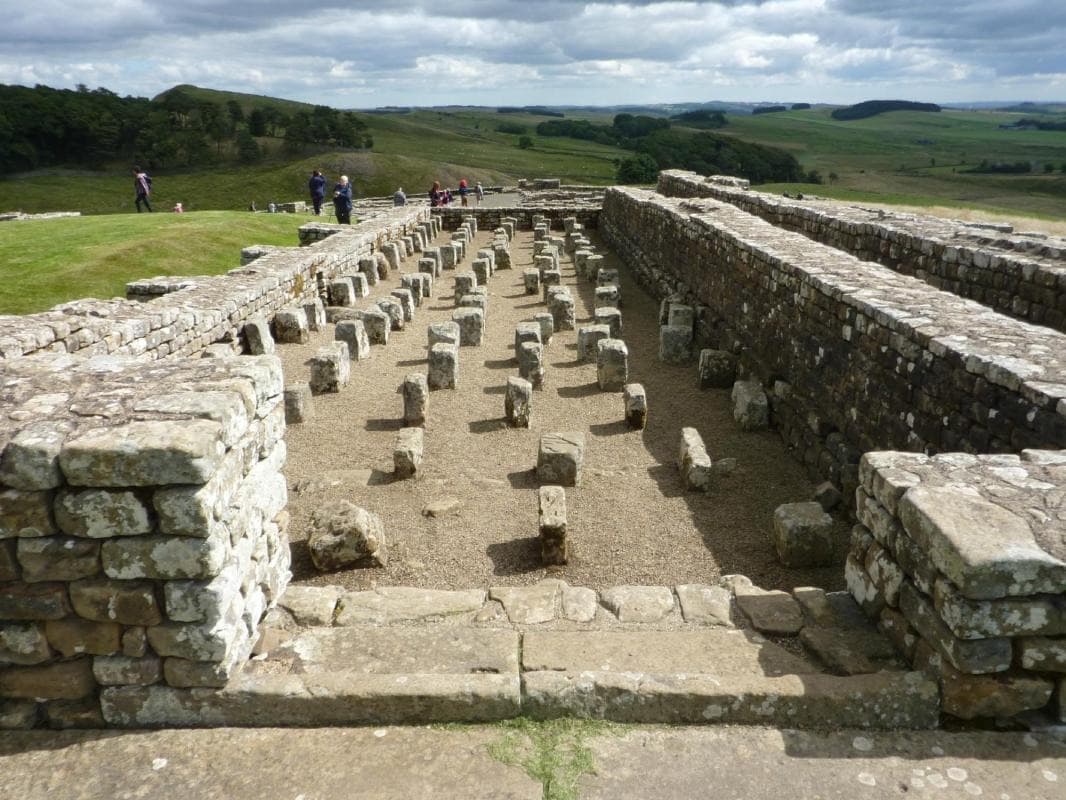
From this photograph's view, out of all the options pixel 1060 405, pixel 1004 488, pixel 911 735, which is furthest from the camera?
pixel 1060 405

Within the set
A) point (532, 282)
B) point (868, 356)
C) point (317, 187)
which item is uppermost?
point (317, 187)

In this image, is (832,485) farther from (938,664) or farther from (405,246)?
(405,246)

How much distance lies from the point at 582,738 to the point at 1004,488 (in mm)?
2748

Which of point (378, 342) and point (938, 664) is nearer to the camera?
point (938, 664)

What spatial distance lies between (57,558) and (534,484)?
17.5 ft

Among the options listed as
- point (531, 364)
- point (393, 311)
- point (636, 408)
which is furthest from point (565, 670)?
point (393, 311)

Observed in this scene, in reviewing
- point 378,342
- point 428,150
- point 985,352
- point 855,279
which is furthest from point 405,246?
point 428,150

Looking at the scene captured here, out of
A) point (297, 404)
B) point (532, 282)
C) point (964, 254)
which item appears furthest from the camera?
point (532, 282)

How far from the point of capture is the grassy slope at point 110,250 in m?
15.2

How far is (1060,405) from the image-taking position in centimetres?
504

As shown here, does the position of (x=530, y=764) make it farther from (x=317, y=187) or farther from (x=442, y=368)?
(x=317, y=187)

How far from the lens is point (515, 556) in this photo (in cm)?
698

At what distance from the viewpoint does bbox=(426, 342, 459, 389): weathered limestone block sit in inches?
476

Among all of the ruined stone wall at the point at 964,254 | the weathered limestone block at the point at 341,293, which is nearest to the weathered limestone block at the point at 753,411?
the ruined stone wall at the point at 964,254
